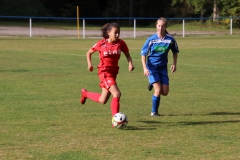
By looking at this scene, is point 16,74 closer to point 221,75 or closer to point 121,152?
point 221,75

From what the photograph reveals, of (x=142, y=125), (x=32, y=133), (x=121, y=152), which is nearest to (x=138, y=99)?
(x=142, y=125)

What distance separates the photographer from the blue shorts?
1041cm

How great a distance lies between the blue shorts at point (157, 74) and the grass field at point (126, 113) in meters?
0.58

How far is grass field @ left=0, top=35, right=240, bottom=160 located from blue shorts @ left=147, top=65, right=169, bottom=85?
0.58 metres

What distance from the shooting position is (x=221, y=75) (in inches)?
691

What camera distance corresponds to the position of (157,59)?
1044cm

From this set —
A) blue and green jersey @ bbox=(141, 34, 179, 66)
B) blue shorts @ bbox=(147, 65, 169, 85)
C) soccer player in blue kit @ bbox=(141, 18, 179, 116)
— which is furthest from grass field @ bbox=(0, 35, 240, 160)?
blue and green jersey @ bbox=(141, 34, 179, 66)

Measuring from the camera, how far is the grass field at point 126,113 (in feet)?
24.8

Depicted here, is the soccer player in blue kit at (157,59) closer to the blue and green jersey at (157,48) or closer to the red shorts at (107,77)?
the blue and green jersey at (157,48)

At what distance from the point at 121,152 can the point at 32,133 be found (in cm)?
175

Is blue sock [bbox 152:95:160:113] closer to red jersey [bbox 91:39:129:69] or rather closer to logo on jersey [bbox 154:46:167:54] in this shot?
logo on jersey [bbox 154:46:167:54]

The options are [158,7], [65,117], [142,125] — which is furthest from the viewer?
[158,7]

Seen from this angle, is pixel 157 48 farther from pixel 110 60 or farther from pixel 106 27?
pixel 106 27

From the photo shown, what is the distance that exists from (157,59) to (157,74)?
0.82 ft
